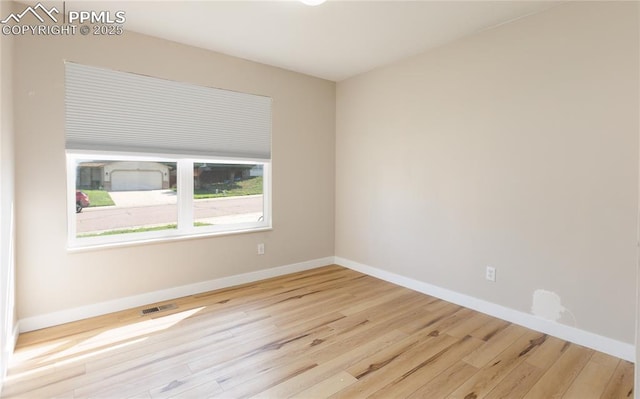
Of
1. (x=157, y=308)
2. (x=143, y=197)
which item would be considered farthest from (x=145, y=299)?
(x=143, y=197)

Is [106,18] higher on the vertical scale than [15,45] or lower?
higher

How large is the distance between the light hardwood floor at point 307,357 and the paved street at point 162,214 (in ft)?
2.73

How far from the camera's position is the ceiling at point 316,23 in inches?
96.9

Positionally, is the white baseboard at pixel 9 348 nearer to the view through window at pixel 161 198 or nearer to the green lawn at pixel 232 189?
the view through window at pixel 161 198

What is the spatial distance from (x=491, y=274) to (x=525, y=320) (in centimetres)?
43

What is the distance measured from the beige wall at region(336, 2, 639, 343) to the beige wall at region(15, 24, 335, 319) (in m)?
0.84

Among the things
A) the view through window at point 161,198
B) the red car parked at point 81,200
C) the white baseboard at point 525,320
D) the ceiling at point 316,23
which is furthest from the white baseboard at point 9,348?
the white baseboard at point 525,320

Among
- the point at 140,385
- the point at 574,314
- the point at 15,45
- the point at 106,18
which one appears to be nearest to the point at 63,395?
the point at 140,385

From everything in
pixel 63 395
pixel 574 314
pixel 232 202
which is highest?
pixel 232 202

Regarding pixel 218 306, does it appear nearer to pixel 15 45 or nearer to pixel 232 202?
pixel 232 202

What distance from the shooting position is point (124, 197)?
301 centimetres

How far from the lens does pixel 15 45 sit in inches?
95.4

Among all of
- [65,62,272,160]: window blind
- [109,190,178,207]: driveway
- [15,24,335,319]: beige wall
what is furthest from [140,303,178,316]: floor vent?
[65,62,272,160]: window blind

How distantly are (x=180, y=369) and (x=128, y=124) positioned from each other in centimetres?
217
